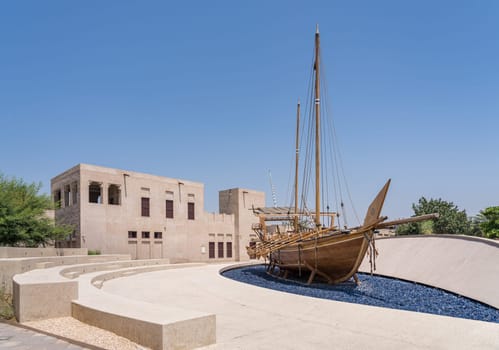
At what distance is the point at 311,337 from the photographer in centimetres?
655

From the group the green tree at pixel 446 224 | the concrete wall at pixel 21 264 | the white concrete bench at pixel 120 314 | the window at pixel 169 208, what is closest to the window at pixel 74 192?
the window at pixel 169 208

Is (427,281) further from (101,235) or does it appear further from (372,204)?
(101,235)

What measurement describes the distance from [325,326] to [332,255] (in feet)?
33.5

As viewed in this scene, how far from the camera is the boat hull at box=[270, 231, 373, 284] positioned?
16391 mm

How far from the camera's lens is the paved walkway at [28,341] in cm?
571

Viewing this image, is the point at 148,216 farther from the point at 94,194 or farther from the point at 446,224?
the point at 446,224

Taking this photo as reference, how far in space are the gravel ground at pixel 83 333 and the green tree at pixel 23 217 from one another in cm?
1289

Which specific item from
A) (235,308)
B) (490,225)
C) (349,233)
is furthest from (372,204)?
(490,225)

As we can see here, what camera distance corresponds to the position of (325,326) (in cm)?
732

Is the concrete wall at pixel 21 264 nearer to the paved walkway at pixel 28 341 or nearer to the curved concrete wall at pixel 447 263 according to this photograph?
the paved walkway at pixel 28 341

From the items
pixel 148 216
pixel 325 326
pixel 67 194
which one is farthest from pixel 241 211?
pixel 325 326

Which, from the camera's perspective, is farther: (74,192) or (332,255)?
(74,192)

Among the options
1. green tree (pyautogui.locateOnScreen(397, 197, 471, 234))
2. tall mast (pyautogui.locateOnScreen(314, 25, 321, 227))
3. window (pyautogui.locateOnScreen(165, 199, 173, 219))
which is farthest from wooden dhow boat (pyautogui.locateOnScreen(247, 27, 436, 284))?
green tree (pyautogui.locateOnScreen(397, 197, 471, 234))

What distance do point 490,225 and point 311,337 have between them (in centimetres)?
3402
